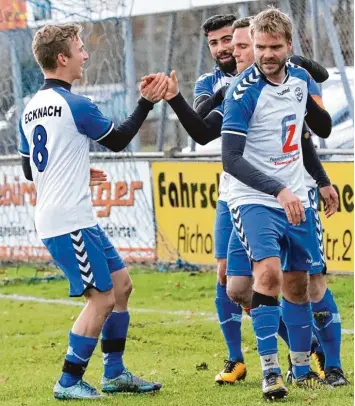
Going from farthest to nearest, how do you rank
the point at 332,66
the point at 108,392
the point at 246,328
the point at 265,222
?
the point at 332,66, the point at 246,328, the point at 108,392, the point at 265,222

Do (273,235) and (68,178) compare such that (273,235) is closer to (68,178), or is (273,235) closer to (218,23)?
(68,178)

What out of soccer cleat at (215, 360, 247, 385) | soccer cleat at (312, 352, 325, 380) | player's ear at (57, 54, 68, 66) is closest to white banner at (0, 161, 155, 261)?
soccer cleat at (215, 360, 247, 385)

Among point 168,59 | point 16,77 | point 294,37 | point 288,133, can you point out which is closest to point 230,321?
point 288,133

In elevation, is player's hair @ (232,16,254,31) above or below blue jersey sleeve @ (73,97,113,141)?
above

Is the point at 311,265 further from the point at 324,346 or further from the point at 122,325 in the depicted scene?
the point at 122,325

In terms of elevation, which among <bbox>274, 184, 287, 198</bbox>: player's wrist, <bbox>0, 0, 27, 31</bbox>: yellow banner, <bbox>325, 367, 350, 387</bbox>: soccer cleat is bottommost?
<bbox>325, 367, 350, 387</bbox>: soccer cleat

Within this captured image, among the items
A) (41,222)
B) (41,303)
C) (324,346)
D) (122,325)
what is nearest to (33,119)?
(41,222)

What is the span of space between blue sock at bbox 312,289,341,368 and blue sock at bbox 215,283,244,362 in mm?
670

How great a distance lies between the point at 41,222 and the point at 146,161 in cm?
717

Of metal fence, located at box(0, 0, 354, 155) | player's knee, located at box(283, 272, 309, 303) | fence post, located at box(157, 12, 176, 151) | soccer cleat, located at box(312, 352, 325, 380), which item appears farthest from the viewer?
fence post, located at box(157, 12, 176, 151)

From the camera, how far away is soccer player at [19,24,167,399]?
279 inches

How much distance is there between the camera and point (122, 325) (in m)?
7.50

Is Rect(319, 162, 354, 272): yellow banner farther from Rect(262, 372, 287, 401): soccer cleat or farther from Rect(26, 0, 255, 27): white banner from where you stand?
Rect(262, 372, 287, 401): soccer cleat

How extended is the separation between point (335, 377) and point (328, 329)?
0.28 meters
